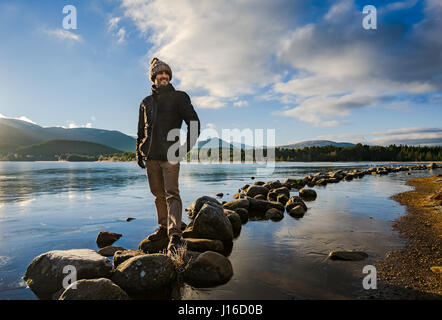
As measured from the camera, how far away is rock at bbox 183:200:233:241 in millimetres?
7031

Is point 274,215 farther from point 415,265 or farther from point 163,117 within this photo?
point 163,117

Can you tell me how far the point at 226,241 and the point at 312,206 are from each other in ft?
23.9

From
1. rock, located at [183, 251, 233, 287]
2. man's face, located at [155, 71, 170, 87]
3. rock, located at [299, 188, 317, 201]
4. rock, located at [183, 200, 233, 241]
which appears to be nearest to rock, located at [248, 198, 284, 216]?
rock, located at [183, 200, 233, 241]

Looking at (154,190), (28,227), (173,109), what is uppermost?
(173,109)

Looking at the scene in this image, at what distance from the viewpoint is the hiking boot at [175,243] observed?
17.5 feet

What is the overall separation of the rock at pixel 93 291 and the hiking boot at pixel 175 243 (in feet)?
5.21

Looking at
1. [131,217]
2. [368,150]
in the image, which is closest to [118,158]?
[368,150]

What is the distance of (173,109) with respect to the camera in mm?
5578

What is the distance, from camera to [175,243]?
5477 mm

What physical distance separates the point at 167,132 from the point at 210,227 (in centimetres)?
308

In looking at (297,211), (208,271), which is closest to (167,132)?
(208,271)

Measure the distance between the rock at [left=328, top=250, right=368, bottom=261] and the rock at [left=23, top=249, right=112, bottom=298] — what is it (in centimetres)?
469

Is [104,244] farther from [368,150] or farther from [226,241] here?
[368,150]
